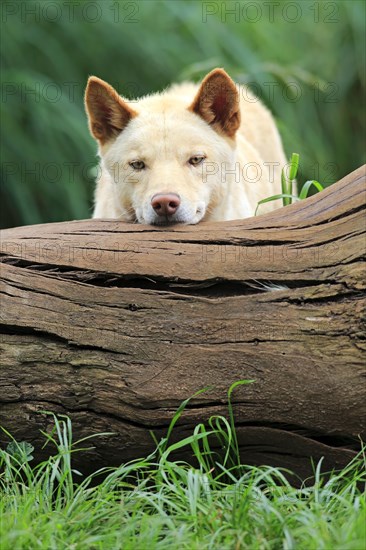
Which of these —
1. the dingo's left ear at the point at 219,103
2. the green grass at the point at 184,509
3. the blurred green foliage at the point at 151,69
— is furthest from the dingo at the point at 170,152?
the blurred green foliage at the point at 151,69

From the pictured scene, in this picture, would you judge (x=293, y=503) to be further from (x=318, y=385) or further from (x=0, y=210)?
(x=0, y=210)

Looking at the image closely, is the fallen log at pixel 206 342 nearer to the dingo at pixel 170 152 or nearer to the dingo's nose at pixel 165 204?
the dingo's nose at pixel 165 204

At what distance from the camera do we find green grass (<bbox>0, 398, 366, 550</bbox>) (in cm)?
247

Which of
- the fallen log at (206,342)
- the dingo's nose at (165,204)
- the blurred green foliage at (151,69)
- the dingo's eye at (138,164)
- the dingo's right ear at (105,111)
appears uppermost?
the blurred green foliage at (151,69)

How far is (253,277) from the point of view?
320cm

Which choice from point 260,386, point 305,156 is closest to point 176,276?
point 260,386

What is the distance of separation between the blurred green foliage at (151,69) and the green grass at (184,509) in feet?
13.0

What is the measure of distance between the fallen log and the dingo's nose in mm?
337

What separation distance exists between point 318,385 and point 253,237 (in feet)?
2.25

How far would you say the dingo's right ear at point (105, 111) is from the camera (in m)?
3.96

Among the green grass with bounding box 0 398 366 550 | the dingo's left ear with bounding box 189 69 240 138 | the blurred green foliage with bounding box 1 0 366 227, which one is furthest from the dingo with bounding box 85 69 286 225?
the blurred green foliage with bounding box 1 0 366 227

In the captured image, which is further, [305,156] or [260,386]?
[305,156]

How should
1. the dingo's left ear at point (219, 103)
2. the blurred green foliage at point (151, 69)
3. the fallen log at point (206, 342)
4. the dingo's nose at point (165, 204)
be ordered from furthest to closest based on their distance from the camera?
the blurred green foliage at point (151, 69) → the dingo's left ear at point (219, 103) → the dingo's nose at point (165, 204) → the fallen log at point (206, 342)

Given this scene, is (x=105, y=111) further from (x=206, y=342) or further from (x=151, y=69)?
(x=151, y=69)
